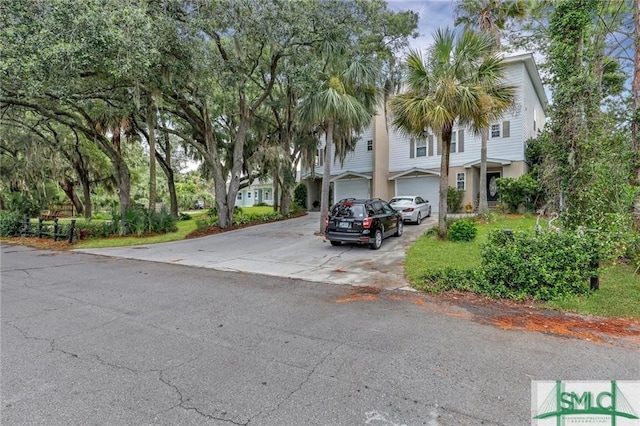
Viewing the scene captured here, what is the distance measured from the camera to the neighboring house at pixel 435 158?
61.4 feet

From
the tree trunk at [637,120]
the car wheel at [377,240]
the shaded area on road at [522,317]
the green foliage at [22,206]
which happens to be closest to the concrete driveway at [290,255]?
the car wheel at [377,240]

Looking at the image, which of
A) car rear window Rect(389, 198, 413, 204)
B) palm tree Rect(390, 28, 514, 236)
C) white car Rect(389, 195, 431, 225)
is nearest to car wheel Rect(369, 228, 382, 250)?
palm tree Rect(390, 28, 514, 236)

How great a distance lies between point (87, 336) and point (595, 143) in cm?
855

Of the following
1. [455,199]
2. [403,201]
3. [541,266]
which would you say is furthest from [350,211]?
[455,199]

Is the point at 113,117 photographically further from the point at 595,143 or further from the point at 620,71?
the point at 620,71

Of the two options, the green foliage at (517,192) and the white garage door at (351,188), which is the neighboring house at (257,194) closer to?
the white garage door at (351,188)

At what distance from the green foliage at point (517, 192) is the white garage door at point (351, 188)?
9988 mm

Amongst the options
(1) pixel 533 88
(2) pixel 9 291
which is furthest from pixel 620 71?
(2) pixel 9 291

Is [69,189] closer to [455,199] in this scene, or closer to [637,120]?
[455,199]

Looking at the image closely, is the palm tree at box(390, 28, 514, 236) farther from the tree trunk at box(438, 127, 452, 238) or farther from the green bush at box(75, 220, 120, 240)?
the green bush at box(75, 220, 120, 240)

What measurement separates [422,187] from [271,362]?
20.8 metres

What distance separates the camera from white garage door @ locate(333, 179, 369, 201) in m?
25.0

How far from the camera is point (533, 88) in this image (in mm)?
21078

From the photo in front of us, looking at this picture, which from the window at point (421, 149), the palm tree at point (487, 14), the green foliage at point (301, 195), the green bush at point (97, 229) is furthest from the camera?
the green foliage at point (301, 195)
